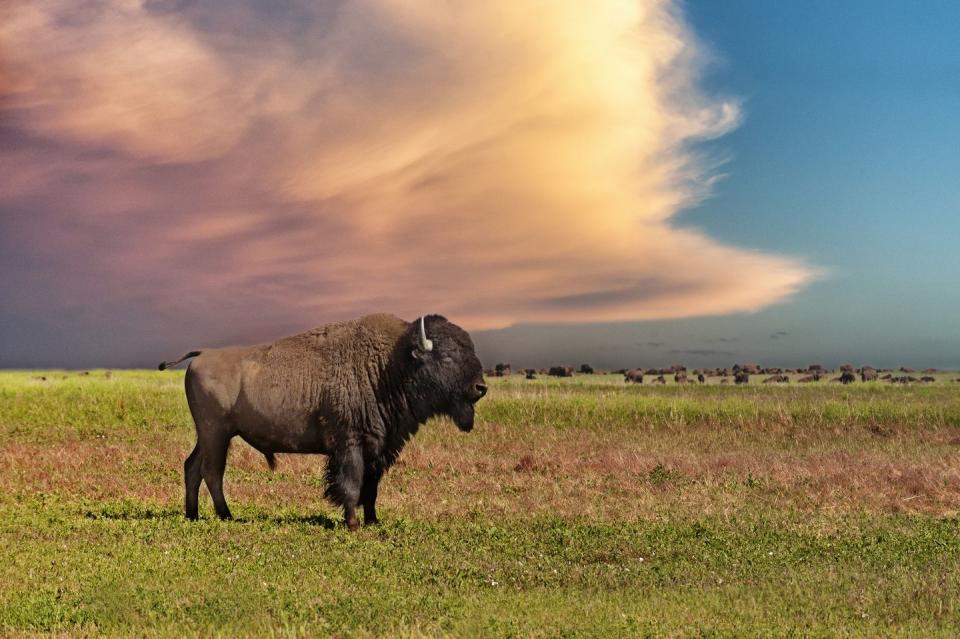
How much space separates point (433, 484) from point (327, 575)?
10.1 metres

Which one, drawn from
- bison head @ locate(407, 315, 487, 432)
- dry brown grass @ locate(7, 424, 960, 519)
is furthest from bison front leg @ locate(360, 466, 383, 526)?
bison head @ locate(407, 315, 487, 432)

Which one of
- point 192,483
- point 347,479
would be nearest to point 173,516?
point 192,483

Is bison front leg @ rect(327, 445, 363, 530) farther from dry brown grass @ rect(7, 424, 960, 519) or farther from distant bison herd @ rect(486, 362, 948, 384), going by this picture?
distant bison herd @ rect(486, 362, 948, 384)

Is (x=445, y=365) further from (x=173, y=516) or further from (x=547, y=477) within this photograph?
(x=547, y=477)

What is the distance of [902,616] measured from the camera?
34.9 ft

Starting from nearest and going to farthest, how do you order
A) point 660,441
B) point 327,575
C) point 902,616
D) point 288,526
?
point 902,616
point 327,575
point 288,526
point 660,441

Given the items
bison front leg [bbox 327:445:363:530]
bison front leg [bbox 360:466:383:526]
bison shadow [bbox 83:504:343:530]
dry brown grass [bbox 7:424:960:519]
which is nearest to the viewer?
bison front leg [bbox 327:445:363:530]

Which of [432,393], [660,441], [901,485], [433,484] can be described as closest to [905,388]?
[660,441]

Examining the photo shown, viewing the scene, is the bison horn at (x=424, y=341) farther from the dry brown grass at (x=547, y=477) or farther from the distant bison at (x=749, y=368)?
the distant bison at (x=749, y=368)

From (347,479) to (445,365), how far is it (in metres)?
2.72

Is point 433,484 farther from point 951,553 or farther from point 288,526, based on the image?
point 951,553

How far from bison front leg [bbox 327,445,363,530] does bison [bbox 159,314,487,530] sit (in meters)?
0.02

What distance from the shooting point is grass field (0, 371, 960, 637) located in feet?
34.1

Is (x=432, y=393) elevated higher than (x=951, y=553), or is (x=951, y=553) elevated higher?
(x=432, y=393)
